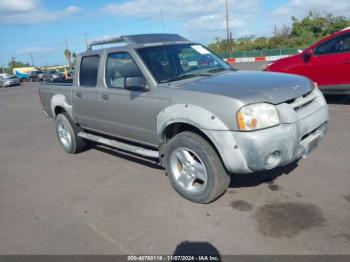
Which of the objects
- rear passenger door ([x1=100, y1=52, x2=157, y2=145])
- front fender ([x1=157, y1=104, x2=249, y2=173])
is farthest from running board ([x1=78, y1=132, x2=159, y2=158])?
front fender ([x1=157, y1=104, x2=249, y2=173])

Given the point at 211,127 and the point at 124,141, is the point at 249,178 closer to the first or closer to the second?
the point at 211,127

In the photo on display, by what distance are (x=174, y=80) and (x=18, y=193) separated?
109 inches

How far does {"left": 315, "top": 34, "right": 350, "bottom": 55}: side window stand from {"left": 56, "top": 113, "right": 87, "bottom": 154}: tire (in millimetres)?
5862

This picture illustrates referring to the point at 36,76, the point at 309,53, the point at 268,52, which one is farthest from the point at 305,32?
the point at 309,53

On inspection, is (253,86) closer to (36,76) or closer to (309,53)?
(309,53)

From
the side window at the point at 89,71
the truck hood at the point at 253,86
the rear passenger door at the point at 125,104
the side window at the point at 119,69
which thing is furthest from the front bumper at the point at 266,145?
the side window at the point at 89,71

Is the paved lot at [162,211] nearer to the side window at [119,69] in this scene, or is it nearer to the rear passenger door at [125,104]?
the rear passenger door at [125,104]

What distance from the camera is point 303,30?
2219 inches

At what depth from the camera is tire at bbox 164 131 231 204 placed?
11.4 feet

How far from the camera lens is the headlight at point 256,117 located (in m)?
3.12

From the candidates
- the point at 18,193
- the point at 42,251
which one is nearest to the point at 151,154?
the point at 42,251

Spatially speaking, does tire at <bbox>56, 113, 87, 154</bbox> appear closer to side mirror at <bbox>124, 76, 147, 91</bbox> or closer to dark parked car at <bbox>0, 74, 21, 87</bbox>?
side mirror at <bbox>124, 76, 147, 91</bbox>

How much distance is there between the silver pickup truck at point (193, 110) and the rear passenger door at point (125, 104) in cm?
1

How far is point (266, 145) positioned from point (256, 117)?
0.94 ft
